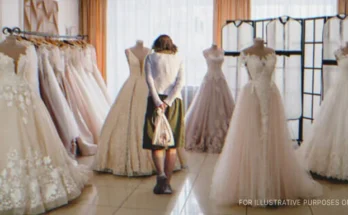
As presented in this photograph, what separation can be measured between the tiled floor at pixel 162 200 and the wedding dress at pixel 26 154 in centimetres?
18

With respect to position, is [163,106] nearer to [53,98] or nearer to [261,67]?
[261,67]

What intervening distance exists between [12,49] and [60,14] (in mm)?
3353

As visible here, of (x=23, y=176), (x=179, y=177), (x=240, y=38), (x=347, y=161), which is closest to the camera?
(x=23, y=176)

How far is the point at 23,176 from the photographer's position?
357 cm

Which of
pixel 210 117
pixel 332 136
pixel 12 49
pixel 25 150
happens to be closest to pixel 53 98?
pixel 12 49

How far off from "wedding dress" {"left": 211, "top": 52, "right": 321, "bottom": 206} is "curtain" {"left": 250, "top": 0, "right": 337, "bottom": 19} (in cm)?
362

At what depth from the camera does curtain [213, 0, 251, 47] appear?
24.3 feet

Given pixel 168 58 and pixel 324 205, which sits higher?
pixel 168 58

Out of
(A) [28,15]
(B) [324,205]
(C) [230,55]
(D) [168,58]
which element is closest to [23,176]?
(D) [168,58]

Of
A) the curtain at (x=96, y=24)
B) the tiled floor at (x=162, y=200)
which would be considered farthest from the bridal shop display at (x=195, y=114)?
the curtain at (x=96, y=24)

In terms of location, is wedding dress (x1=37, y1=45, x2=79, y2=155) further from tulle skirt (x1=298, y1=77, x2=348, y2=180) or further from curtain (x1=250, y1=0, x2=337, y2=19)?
curtain (x1=250, y1=0, x2=337, y2=19)

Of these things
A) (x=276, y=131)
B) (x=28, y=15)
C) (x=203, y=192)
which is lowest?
(x=203, y=192)

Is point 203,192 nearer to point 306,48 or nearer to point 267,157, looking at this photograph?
point 267,157

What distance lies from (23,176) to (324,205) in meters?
2.46
